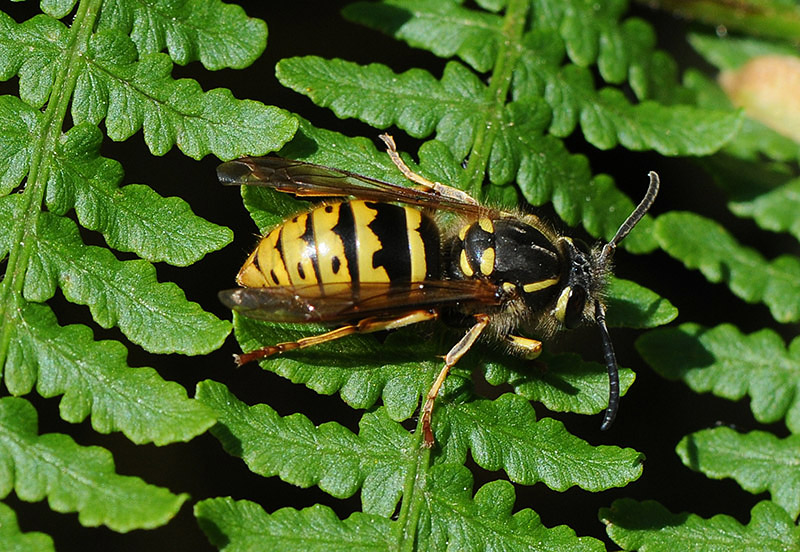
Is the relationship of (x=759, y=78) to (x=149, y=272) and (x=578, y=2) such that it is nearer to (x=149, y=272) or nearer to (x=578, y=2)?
(x=578, y=2)

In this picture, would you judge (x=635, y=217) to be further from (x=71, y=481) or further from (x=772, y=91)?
(x=71, y=481)

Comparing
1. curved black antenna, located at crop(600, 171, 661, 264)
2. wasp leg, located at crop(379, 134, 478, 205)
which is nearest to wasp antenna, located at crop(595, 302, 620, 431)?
curved black antenna, located at crop(600, 171, 661, 264)

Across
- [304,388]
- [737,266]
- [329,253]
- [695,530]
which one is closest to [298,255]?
[329,253]

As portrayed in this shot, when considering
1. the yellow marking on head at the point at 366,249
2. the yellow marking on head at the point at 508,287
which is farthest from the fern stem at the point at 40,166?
the yellow marking on head at the point at 508,287

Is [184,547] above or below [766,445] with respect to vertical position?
below

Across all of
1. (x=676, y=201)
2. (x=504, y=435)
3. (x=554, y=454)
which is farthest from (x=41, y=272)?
(x=676, y=201)

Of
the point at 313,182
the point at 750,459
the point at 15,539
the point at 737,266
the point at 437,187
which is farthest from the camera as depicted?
the point at 737,266

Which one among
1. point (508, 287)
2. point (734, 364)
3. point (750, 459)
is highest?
point (508, 287)

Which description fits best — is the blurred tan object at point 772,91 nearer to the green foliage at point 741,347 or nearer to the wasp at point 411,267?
the green foliage at point 741,347
